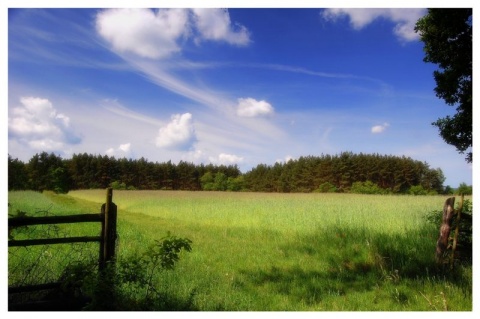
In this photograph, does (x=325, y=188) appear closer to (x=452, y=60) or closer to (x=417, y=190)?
(x=417, y=190)

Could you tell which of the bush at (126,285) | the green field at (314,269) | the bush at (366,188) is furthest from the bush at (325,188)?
the bush at (126,285)

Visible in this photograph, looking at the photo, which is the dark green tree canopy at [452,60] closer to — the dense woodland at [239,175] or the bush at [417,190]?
the dense woodland at [239,175]

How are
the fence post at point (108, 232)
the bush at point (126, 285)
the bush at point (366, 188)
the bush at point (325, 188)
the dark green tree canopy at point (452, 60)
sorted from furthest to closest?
the bush at point (325, 188) < the bush at point (366, 188) < the dark green tree canopy at point (452, 60) < the fence post at point (108, 232) < the bush at point (126, 285)

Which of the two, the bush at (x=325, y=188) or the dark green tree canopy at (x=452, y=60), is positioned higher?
the dark green tree canopy at (x=452, y=60)

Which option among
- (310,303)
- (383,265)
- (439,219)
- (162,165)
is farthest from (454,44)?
(162,165)

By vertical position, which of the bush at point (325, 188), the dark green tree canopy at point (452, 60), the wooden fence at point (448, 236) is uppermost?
the dark green tree canopy at point (452, 60)

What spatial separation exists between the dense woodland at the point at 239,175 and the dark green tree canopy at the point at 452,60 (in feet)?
67.0

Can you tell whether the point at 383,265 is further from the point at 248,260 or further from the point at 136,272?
the point at 136,272

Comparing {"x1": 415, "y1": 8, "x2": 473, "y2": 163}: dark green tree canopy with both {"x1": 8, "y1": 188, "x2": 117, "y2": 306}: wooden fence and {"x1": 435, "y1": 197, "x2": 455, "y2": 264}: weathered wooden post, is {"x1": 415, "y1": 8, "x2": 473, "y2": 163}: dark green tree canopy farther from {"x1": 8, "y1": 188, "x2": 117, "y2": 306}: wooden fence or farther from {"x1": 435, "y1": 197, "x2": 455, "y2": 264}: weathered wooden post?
{"x1": 8, "y1": 188, "x2": 117, "y2": 306}: wooden fence

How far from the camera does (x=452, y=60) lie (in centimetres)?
873

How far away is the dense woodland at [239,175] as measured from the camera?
27.0 m

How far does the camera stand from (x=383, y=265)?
7.21m

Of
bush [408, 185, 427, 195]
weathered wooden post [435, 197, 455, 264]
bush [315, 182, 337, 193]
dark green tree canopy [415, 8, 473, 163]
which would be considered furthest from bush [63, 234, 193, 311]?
bush [315, 182, 337, 193]
